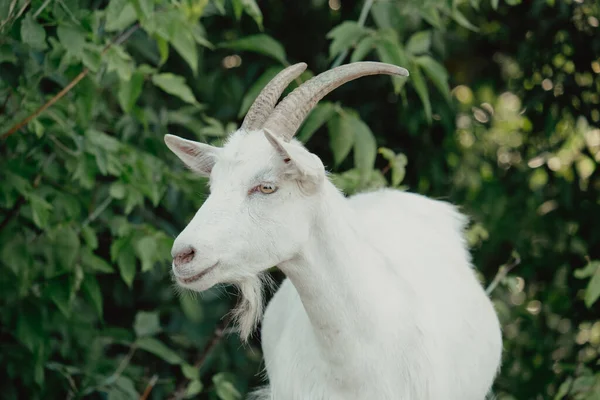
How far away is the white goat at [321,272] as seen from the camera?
3307 millimetres

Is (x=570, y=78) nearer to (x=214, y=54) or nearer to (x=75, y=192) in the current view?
(x=214, y=54)

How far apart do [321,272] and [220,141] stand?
1357mm

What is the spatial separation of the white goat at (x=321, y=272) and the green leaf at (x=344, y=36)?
784mm

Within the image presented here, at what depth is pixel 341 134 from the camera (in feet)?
16.0

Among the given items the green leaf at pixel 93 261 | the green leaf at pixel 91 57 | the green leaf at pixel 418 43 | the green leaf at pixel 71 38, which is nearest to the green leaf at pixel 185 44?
the green leaf at pixel 91 57

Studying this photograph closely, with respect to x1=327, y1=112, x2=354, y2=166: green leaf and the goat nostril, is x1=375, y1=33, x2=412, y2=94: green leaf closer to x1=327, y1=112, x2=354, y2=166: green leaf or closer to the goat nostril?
x1=327, y1=112, x2=354, y2=166: green leaf

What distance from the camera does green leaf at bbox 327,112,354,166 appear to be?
4.87 m

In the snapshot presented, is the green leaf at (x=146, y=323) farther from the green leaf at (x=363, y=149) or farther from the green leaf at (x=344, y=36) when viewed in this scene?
the green leaf at (x=344, y=36)

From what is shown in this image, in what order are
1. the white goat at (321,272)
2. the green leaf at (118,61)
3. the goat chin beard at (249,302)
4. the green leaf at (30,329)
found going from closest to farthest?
the white goat at (321,272) → the goat chin beard at (249,302) → the green leaf at (118,61) → the green leaf at (30,329)

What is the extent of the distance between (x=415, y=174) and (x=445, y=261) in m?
2.26

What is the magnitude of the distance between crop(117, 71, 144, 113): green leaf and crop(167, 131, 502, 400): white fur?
0.85 meters

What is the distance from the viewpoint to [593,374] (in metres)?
4.94

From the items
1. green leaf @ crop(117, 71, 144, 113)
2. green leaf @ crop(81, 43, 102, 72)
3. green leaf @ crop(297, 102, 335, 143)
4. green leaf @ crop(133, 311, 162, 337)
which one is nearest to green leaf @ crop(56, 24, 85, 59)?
green leaf @ crop(81, 43, 102, 72)

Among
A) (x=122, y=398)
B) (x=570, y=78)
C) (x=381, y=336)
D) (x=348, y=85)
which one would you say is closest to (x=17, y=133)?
(x=122, y=398)
